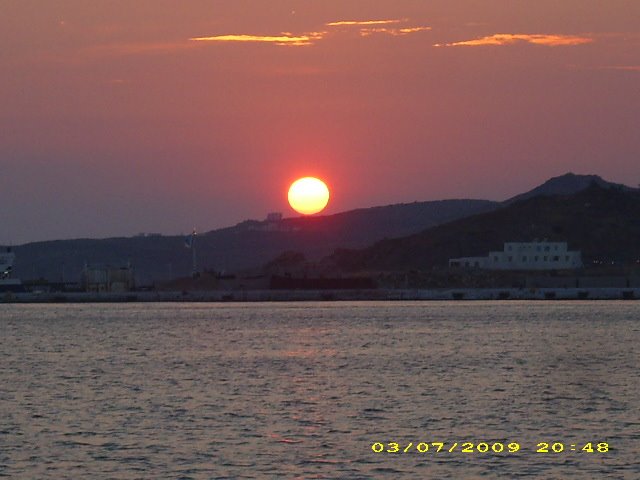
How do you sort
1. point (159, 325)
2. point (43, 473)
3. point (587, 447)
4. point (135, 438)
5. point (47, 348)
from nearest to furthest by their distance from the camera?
point (43, 473) < point (587, 447) < point (135, 438) < point (47, 348) < point (159, 325)

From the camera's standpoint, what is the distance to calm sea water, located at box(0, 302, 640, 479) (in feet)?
152

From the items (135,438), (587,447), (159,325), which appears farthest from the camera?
(159,325)

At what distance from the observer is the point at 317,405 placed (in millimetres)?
62344

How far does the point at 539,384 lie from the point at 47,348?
48.2 meters

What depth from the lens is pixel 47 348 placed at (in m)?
107

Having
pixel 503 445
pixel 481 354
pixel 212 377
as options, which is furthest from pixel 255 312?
pixel 503 445

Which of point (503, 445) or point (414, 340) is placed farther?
point (414, 340)

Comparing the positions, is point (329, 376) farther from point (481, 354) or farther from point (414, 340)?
point (414, 340)

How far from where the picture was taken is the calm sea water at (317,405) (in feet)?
152
